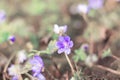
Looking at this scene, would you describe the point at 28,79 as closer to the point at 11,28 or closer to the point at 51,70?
the point at 51,70

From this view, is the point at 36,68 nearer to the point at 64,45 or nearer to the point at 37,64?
the point at 37,64

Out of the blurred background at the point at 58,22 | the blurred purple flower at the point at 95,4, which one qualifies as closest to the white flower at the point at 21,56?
the blurred background at the point at 58,22

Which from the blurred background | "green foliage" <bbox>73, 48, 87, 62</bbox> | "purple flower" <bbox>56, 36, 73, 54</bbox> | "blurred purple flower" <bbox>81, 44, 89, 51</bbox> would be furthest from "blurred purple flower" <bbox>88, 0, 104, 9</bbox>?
"purple flower" <bbox>56, 36, 73, 54</bbox>

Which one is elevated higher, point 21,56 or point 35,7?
point 35,7

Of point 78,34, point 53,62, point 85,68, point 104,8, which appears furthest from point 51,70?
point 104,8

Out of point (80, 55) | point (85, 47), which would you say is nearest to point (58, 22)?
point (85, 47)

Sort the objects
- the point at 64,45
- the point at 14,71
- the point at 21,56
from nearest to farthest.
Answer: the point at 64,45
the point at 14,71
the point at 21,56

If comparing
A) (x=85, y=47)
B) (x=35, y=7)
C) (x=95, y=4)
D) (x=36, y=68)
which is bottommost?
(x=36, y=68)
